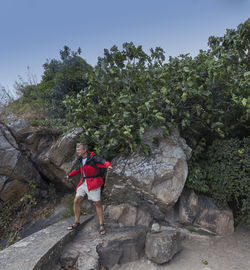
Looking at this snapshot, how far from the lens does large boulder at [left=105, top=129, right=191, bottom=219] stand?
395 centimetres

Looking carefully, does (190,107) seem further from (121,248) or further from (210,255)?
(121,248)

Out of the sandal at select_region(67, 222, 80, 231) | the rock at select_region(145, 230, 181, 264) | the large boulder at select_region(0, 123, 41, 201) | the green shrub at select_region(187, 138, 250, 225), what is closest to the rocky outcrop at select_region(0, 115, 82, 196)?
the large boulder at select_region(0, 123, 41, 201)

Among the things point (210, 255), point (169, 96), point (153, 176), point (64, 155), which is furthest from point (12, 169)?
point (210, 255)

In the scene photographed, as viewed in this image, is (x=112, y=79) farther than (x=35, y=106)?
No

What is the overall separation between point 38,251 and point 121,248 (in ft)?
4.95

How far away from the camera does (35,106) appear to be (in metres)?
7.02

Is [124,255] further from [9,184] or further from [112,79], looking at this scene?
[112,79]

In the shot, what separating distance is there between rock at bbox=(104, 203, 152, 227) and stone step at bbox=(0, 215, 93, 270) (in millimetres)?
945

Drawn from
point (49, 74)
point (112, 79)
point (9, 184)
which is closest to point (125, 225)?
point (9, 184)

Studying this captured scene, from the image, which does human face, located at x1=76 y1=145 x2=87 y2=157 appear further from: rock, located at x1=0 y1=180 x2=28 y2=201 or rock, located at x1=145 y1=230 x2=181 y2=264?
rock, located at x1=0 y1=180 x2=28 y2=201

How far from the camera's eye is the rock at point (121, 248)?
345 cm

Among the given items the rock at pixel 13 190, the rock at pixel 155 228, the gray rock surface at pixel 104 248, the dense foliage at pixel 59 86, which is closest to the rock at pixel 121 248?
the gray rock surface at pixel 104 248

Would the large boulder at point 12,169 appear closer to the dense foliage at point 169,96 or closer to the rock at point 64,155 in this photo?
the rock at point 64,155

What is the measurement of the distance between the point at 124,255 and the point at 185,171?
2148 millimetres
